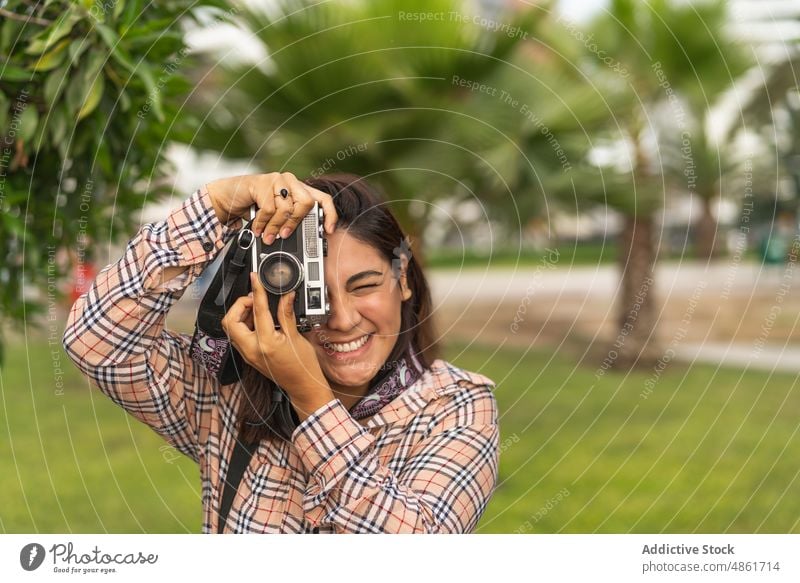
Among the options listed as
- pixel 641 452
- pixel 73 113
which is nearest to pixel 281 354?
pixel 73 113

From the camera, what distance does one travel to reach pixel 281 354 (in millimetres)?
811

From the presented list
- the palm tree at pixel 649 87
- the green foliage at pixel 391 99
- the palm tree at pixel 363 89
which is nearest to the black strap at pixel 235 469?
the green foliage at pixel 391 99

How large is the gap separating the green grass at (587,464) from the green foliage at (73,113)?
0.98 metres

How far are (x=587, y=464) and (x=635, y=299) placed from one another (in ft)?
3.20

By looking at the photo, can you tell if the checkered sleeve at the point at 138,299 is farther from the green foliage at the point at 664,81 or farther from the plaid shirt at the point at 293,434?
the green foliage at the point at 664,81

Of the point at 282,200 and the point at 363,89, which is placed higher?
the point at 363,89

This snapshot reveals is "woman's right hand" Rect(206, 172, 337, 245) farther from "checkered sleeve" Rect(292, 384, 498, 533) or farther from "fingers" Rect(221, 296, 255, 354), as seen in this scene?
"checkered sleeve" Rect(292, 384, 498, 533)

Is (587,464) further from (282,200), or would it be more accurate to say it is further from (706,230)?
(282,200)

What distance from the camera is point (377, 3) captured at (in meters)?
2.04

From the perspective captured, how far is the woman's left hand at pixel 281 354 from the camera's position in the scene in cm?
81

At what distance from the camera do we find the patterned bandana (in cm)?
95

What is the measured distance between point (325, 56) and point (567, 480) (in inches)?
74.5

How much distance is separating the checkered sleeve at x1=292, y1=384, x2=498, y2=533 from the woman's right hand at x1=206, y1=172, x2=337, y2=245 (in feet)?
0.67
